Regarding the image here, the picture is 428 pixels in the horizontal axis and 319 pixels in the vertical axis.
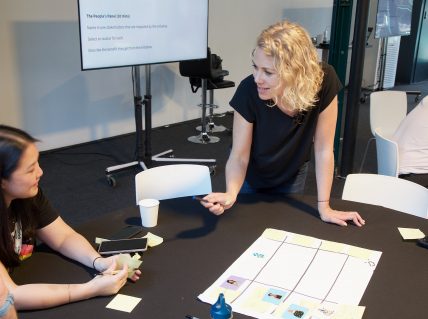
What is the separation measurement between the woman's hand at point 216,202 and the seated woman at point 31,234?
378 mm

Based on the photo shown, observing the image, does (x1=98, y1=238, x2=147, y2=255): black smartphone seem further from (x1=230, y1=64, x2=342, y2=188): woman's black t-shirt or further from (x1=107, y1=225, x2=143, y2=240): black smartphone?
(x1=230, y1=64, x2=342, y2=188): woman's black t-shirt

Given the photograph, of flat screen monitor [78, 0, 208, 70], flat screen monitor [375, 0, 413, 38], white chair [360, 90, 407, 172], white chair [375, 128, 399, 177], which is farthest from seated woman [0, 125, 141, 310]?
flat screen monitor [375, 0, 413, 38]

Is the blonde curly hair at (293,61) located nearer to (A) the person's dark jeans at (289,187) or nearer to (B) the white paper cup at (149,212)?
(A) the person's dark jeans at (289,187)

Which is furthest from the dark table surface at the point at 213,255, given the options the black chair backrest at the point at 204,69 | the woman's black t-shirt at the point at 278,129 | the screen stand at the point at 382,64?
the screen stand at the point at 382,64

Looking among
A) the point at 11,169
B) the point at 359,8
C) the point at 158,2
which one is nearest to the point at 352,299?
the point at 11,169

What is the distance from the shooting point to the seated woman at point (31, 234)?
3.81ft

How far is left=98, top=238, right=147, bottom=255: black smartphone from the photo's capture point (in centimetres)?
140

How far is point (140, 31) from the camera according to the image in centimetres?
353

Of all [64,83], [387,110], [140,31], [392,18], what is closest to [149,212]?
[140,31]

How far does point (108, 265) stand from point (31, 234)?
286 millimetres

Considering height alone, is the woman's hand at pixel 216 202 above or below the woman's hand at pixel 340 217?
above

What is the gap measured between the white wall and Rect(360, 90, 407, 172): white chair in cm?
249

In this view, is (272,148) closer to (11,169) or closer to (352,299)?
(352,299)

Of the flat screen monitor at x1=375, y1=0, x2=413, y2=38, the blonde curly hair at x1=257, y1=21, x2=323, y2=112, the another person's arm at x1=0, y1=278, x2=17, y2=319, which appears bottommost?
the another person's arm at x1=0, y1=278, x2=17, y2=319
